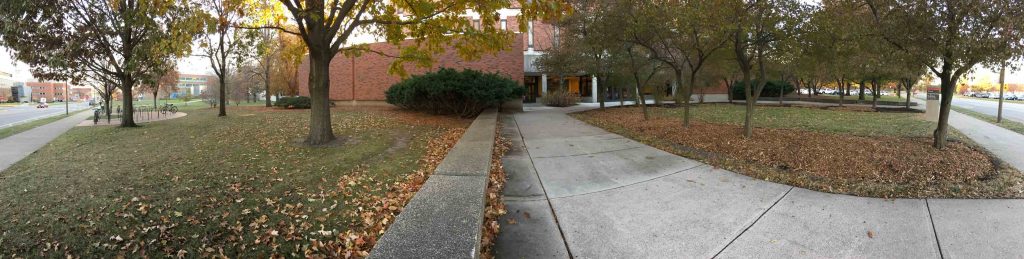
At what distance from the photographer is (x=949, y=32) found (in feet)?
21.3

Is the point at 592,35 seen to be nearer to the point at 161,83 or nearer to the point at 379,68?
the point at 379,68

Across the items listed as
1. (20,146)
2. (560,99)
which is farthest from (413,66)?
(20,146)

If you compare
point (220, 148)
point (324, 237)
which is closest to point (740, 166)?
point (324, 237)

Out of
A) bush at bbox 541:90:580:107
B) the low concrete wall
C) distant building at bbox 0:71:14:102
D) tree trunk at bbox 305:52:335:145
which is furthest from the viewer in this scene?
distant building at bbox 0:71:14:102

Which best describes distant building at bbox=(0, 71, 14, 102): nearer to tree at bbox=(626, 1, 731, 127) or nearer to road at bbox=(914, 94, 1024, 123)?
tree at bbox=(626, 1, 731, 127)

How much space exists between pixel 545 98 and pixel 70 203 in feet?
78.8

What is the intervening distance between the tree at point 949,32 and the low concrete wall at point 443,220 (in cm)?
697

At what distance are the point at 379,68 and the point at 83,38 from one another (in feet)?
48.1

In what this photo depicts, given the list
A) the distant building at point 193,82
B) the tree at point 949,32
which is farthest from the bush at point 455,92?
the distant building at point 193,82

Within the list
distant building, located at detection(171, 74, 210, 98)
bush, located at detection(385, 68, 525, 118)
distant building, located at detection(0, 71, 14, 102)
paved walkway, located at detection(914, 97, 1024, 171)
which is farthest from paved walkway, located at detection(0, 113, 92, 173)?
distant building, located at detection(171, 74, 210, 98)

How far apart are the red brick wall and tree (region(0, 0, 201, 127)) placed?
11.8 meters

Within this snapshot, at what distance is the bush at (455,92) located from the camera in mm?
14992

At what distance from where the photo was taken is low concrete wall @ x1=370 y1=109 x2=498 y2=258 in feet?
9.41

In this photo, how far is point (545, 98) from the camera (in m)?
27.6
